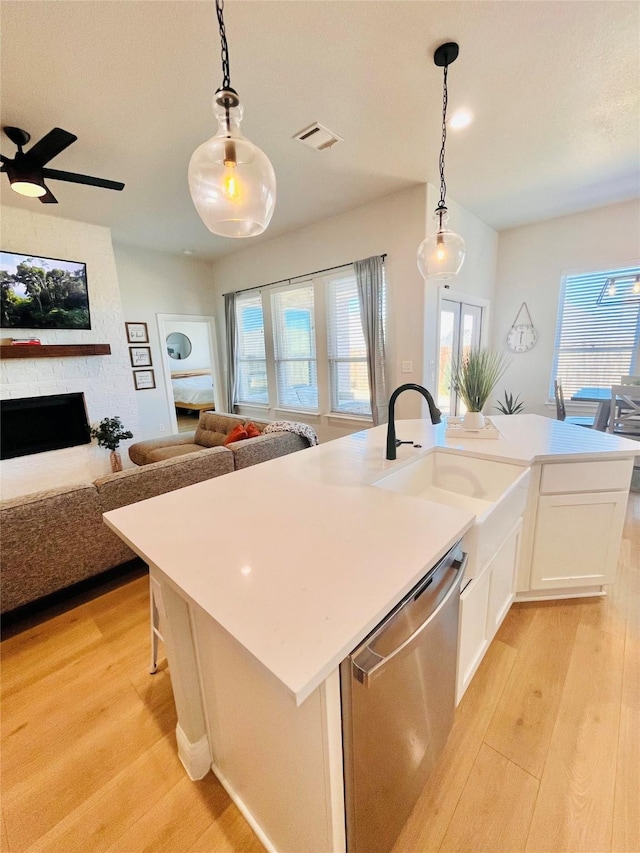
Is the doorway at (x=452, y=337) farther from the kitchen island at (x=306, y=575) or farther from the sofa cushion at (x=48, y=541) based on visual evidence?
the sofa cushion at (x=48, y=541)

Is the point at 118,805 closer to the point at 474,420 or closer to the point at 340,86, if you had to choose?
the point at 474,420

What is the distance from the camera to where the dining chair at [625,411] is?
10.5 feet

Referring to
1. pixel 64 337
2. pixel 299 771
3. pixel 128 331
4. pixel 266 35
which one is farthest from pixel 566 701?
pixel 128 331

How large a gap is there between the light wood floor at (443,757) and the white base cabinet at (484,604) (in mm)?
247

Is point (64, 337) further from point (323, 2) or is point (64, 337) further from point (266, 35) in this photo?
point (323, 2)

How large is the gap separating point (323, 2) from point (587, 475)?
8.31 feet

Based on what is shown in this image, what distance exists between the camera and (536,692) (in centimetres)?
Answer: 148

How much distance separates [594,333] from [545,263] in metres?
1.09

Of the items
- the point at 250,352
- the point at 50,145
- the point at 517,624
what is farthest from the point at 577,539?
the point at 250,352

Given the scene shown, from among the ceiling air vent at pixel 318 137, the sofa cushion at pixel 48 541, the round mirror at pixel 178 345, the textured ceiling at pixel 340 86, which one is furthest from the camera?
the round mirror at pixel 178 345

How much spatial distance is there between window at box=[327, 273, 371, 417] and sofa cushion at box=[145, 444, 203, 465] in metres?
1.91

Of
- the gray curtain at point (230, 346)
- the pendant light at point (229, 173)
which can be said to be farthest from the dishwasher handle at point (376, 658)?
the gray curtain at point (230, 346)

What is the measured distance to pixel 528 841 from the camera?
1.04 m

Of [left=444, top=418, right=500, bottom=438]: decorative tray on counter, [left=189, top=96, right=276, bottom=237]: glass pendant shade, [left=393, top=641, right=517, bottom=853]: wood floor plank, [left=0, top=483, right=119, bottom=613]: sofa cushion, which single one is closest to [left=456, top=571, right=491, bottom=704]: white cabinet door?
[left=393, top=641, right=517, bottom=853]: wood floor plank
